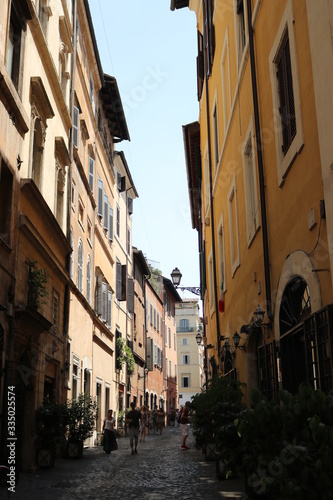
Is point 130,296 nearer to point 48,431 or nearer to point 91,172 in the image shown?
point 91,172

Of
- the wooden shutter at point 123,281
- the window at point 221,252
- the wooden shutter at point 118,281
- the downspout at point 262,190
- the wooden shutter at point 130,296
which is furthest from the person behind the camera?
the wooden shutter at point 130,296

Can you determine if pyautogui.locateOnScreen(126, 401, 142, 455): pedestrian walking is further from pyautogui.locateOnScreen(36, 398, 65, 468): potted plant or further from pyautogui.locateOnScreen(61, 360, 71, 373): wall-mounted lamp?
pyautogui.locateOnScreen(36, 398, 65, 468): potted plant

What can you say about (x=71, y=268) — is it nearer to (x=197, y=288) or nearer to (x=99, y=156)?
(x=99, y=156)

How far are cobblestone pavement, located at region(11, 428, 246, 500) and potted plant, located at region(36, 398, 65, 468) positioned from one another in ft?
0.86

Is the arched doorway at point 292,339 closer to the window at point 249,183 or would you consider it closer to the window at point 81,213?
the window at point 249,183

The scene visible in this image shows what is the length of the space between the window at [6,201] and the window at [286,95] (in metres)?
4.95

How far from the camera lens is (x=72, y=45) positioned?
1923cm

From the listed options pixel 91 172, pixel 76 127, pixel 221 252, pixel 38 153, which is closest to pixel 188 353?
pixel 91 172

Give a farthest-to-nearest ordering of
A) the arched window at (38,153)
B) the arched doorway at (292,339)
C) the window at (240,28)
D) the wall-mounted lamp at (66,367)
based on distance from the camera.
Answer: the wall-mounted lamp at (66,367)
the arched window at (38,153)
the window at (240,28)
the arched doorway at (292,339)

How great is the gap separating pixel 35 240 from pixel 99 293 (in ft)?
37.1

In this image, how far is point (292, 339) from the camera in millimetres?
8211

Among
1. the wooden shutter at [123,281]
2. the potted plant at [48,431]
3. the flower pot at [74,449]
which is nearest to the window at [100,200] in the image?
the wooden shutter at [123,281]

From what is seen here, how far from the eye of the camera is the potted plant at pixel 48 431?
13.0 meters

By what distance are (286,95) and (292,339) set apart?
3.19 meters
